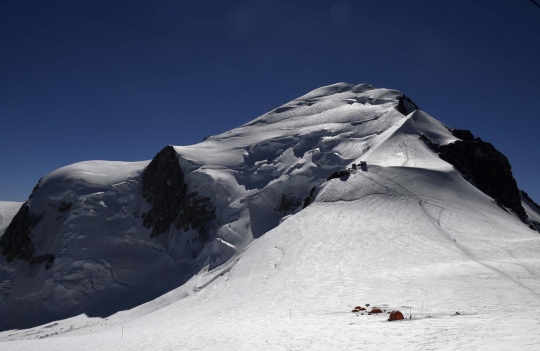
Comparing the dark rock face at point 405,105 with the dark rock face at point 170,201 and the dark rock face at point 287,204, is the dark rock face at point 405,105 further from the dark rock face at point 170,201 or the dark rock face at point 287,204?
the dark rock face at point 170,201

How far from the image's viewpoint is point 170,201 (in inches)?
2247

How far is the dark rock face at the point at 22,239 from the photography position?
178 ft

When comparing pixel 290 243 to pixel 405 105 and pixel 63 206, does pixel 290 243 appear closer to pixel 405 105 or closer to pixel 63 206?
pixel 63 206

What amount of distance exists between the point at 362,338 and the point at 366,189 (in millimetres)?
28480

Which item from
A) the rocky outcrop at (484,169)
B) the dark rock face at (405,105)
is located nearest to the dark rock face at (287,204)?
the rocky outcrop at (484,169)

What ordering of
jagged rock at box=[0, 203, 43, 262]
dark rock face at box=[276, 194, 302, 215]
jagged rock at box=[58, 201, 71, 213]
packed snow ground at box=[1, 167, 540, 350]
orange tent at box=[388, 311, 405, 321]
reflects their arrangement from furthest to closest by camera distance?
jagged rock at box=[58, 201, 71, 213], jagged rock at box=[0, 203, 43, 262], dark rock face at box=[276, 194, 302, 215], orange tent at box=[388, 311, 405, 321], packed snow ground at box=[1, 167, 540, 350]

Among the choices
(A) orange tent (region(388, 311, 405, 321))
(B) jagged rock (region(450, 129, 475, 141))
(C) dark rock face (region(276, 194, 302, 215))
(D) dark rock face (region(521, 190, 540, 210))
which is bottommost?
(A) orange tent (region(388, 311, 405, 321))

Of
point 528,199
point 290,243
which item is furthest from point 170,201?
point 528,199

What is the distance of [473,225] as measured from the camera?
3086cm

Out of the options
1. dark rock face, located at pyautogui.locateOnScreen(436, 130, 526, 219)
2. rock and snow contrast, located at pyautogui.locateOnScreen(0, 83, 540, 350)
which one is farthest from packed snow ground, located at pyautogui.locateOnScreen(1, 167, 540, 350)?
dark rock face, located at pyautogui.locateOnScreen(436, 130, 526, 219)

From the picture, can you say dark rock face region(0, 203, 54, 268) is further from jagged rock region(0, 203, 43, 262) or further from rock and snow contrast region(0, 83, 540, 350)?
rock and snow contrast region(0, 83, 540, 350)

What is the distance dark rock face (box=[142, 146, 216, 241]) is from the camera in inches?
2083

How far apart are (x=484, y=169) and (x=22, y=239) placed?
68598 millimetres

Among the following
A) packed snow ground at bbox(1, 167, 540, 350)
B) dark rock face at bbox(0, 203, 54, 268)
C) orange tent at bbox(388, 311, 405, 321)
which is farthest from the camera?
dark rock face at bbox(0, 203, 54, 268)
